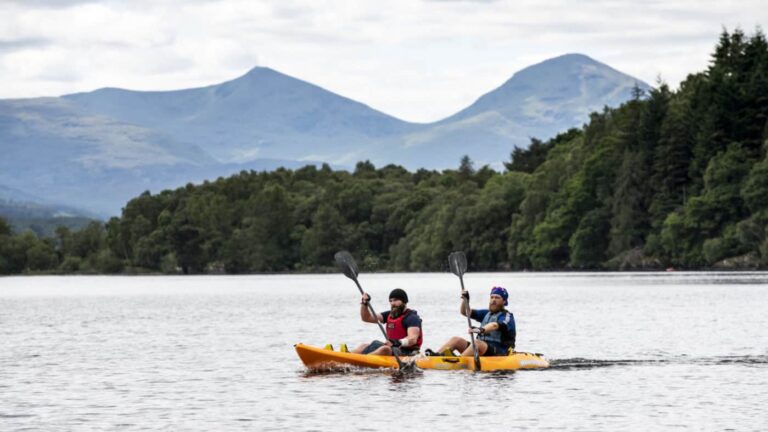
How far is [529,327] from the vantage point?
178 feet

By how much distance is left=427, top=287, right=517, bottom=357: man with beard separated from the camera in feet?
106

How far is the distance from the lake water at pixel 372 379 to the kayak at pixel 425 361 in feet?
0.97

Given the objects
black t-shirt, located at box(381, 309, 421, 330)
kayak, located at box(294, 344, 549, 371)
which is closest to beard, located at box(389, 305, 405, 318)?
black t-shirt, located at box(381, 309, 421, 330)

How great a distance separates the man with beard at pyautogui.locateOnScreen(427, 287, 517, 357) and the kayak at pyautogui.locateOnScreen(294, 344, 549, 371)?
1.16ft

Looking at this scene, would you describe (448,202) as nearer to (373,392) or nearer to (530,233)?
(530,233)

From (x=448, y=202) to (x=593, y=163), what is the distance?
30.3m

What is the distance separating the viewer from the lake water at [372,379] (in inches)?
1013

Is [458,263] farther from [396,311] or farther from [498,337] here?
[396,311]

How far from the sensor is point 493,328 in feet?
106

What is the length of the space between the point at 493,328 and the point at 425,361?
6.31 feet

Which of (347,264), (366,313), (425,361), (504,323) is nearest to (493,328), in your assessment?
(504,323)

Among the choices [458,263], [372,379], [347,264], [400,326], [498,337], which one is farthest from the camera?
[458,263]

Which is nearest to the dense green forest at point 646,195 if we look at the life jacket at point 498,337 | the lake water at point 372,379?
the lake water at point 372,379

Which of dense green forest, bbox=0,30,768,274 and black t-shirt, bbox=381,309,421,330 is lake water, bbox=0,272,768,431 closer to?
black t-shirt, bbox=381,309,421,330
